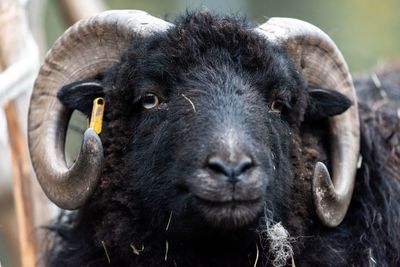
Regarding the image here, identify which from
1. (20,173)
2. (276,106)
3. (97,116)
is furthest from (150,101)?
(20,173)

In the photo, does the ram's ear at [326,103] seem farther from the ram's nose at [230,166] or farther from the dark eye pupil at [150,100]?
the ram's nose at [230,166]

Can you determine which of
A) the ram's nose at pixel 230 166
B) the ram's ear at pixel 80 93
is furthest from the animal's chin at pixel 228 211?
the ram's ear at pixel 80 93

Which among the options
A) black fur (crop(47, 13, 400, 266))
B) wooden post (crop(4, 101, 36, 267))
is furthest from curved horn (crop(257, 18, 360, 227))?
wooden post (crop(4, 101, 36, 267))

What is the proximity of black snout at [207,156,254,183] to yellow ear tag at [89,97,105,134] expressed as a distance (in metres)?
1.49

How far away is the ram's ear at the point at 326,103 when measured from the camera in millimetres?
7809

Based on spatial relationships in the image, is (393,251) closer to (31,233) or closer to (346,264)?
(346,264)

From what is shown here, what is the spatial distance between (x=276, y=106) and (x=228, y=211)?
1316 mm

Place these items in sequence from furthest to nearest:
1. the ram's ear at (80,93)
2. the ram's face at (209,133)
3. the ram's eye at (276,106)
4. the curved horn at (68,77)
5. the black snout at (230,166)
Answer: the ram's ear at (80,93) < the curved horn at (68,77) < the ram's eye at (276,106) < the ram's face at (209,133) < the black snout at (230,166)

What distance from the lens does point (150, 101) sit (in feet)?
23.9

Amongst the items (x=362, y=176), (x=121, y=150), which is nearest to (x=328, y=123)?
(x=362, y=176)

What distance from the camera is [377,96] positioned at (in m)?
9.49

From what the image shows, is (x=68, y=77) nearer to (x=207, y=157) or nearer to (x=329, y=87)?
(x=207, y=157)

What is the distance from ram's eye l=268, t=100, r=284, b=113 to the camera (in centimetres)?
737

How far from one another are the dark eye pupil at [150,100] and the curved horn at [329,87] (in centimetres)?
106
